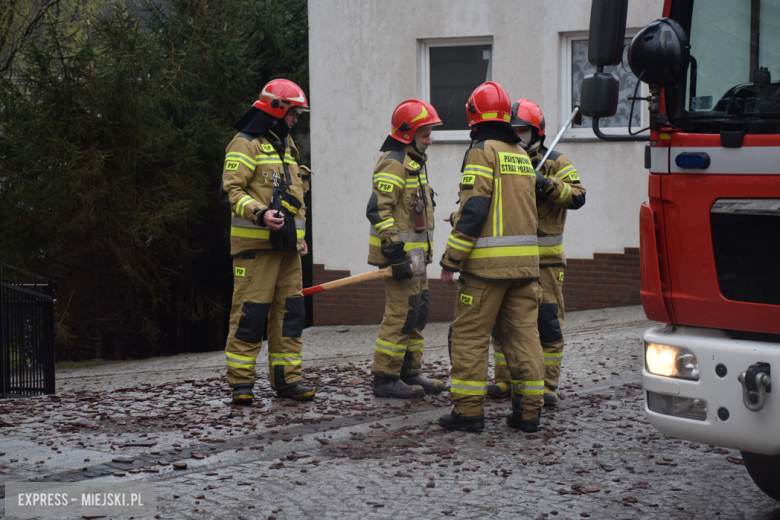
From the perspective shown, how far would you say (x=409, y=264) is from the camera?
6.11m

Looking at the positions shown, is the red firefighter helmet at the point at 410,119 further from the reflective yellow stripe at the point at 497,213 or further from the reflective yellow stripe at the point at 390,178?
the reflective yellow stripe at the point at 497,213

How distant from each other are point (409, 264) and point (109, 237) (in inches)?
266

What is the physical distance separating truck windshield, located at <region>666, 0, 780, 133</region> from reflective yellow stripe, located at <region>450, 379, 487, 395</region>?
2228 millimetres

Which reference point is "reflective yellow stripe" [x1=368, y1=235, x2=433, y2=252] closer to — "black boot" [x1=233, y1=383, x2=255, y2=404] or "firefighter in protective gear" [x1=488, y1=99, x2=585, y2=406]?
"firefighter in protective gear" [x1=488, y1=99, x2=585, y2=406]

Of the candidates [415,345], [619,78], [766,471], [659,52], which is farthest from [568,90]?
[766,471]

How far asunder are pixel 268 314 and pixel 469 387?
1.90 meters

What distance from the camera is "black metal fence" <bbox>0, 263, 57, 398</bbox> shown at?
724 cm

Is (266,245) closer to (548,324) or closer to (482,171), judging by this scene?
(482,171)

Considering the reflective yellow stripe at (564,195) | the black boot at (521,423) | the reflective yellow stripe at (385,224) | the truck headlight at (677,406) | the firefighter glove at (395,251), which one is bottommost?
the black boot at (521,423)

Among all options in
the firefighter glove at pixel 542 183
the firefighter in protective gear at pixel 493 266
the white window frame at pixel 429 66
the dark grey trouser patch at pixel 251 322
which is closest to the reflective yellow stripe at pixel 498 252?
the firefighter in protective gear at pixel 493 266

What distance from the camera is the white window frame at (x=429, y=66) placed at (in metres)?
10.7

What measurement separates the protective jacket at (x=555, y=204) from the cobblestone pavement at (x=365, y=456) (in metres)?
1.12

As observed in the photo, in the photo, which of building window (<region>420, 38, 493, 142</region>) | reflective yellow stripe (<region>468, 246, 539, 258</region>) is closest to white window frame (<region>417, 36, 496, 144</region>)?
building window (<region>420, 38, 493, 142</region>)

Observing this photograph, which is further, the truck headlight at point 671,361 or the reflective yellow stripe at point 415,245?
the reflective yellow stripe at point 415,245
